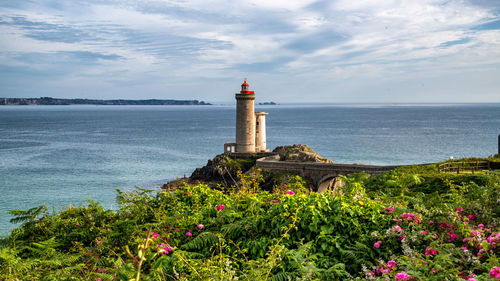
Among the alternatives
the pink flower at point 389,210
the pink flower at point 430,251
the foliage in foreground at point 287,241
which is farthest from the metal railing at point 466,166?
the pink flower at point 430,251

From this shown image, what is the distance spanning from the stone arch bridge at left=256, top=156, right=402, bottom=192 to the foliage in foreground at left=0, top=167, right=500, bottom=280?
77.0 ft

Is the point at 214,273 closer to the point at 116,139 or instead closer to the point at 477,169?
the point at 477,169

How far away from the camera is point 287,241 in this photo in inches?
255

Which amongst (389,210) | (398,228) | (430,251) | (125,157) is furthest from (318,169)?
(125,157)

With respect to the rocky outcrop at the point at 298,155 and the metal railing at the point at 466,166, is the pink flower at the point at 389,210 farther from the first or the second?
the rocky outcrop at the point at 298,155

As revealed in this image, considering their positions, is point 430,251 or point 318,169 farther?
point 318,169

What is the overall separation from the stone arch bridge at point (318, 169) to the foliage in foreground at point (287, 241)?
23.5 m

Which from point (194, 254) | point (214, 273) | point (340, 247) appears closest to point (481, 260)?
point (340, 247)

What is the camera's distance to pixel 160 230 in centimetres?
710

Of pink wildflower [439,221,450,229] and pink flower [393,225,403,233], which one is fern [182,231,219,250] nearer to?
pink flower [393,225,403,233]

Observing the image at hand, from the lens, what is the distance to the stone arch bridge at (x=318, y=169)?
1253 inches

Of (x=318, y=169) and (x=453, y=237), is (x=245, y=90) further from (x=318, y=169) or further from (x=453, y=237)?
(x=453, y=237)

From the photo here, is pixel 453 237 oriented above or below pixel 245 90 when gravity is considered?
below

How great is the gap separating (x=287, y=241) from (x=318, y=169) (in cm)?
2779
